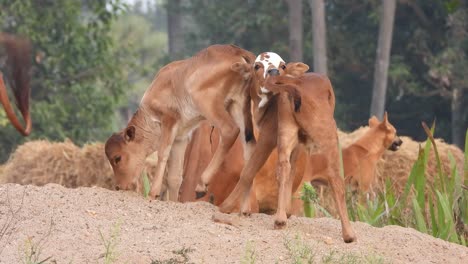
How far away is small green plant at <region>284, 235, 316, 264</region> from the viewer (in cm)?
646

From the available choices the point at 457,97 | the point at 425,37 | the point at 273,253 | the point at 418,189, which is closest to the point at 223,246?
the point at 273,253

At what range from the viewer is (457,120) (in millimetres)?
28219

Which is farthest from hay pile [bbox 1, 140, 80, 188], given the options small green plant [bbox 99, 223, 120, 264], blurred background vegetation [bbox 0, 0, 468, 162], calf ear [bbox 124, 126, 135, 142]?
small green plant [bbox 99, 223, 120, 264]

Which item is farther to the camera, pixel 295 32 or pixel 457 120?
pixel 295 32

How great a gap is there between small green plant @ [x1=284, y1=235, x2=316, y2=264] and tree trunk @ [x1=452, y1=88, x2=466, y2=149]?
21.6m

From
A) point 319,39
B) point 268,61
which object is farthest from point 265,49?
point 268,61

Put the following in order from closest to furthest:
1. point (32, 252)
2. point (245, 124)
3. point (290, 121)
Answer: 1. point (32, 252)
2. point (290, 121)
3. point (245, 124)

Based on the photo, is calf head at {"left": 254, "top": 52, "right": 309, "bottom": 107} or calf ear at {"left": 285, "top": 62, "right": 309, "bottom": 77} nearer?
calf head at {"left": 254, "top": 52, "right": 309, "bottom": 107}

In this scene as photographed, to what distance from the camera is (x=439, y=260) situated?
721 cm

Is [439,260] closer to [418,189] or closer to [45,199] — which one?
[418,189]

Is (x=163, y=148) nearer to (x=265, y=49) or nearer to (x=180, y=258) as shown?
(x=180, y=258)

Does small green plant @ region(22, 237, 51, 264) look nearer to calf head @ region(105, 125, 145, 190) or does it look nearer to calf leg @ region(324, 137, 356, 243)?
calf leg @ region(324, 137, 356, 243)

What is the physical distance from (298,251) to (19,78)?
3.74 meters

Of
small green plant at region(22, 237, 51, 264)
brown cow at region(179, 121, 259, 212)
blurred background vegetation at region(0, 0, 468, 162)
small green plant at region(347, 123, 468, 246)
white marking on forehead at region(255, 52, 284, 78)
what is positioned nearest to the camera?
small green plant at region(22, 237, 51, 264)
